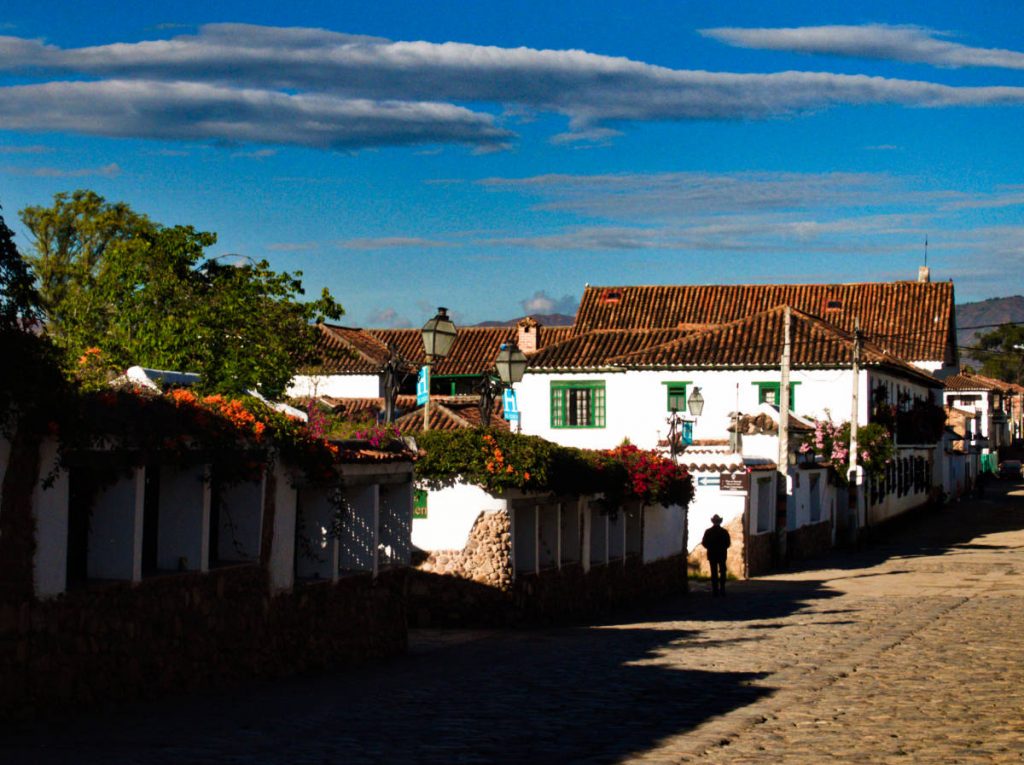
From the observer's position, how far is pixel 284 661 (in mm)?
15281

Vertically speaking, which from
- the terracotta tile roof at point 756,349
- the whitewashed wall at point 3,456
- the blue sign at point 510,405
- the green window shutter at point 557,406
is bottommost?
the whitewashed wall at point 3,456

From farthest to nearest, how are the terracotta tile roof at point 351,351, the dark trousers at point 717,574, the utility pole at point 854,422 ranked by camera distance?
the terracotta tile roof at point 351,351 → the utility pole at point 854,422 → the dark trousers at point 717,574

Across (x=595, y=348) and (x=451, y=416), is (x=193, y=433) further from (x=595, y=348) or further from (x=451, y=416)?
(x=595, y=348)

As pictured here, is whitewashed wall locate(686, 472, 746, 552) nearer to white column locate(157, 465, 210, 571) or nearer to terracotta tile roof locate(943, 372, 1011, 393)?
white column locate(157, 465, 210, 571)

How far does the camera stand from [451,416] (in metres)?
45.4

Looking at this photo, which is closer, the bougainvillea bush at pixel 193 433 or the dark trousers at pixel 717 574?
the bougainvillea bush at pixel 193 433

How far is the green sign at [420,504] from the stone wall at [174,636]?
11.7 ft

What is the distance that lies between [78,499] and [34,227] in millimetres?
38904

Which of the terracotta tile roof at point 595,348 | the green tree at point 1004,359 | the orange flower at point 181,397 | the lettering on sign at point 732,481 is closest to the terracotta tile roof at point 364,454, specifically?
the orange flower at point 181,397

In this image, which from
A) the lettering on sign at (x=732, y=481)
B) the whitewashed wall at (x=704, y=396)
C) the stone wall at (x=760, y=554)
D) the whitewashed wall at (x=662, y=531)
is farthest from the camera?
the whitewashed wall at (x=704, y=396)

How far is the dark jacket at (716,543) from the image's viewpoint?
94.1 feet

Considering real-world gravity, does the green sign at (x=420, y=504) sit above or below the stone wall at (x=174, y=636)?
above

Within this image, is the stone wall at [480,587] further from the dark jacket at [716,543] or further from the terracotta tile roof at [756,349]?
the terracotta tile roof at [756,349]

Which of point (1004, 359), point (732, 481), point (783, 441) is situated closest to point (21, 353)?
point (732, 481)
